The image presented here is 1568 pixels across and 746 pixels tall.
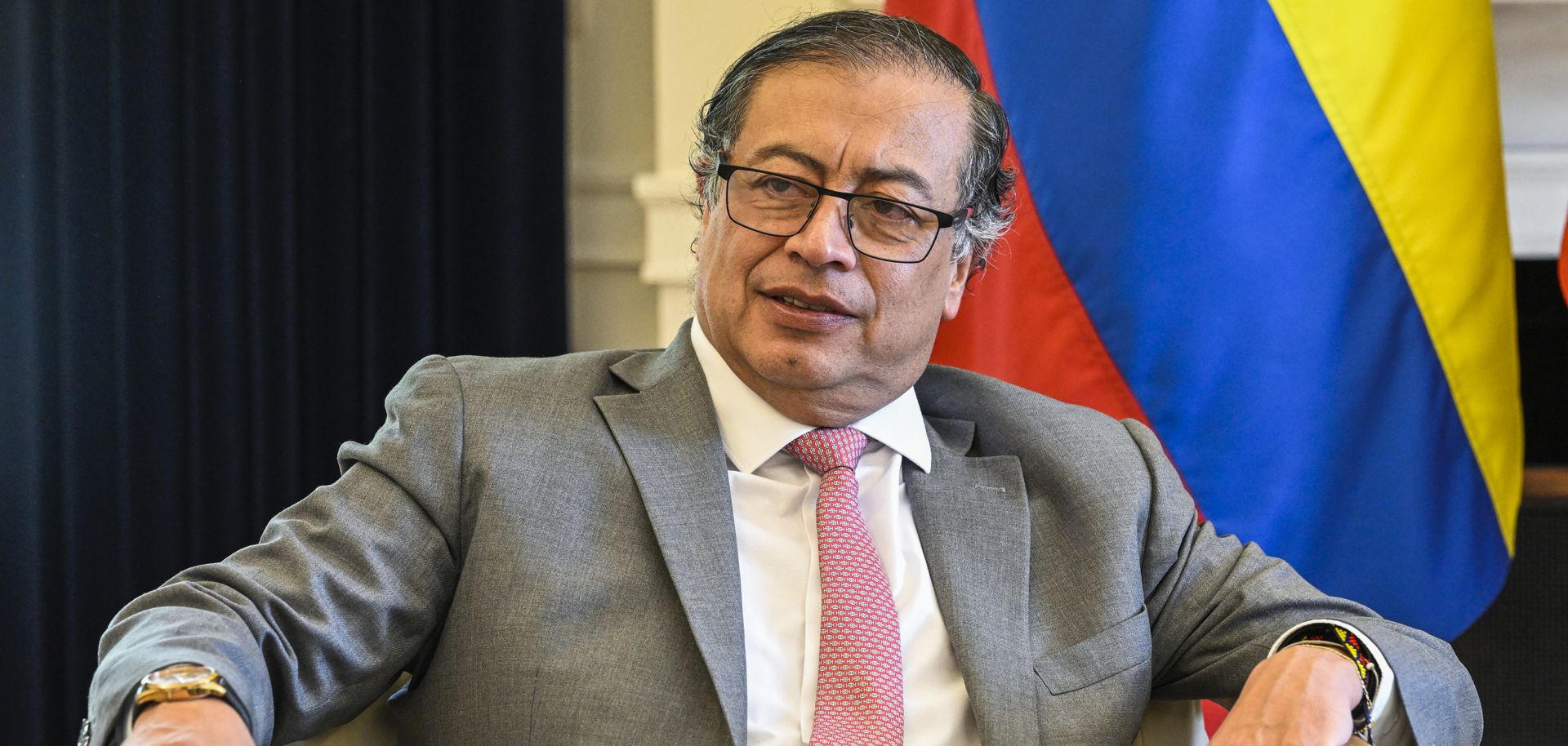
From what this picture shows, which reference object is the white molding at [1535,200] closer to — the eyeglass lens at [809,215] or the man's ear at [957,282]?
the man's ear at [957,282]

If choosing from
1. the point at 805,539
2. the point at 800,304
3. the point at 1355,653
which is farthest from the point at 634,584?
the point at 1355,653

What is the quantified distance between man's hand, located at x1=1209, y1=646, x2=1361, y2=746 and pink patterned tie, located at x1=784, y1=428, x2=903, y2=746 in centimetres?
33

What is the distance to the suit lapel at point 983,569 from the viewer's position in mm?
1449

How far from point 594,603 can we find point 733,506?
23 centimetres

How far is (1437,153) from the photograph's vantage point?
1.97m

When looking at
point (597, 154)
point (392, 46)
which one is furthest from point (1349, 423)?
point (392, 46)

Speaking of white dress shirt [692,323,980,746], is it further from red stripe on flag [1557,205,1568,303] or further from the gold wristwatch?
red stripe on flag [1557,205,1568,303]

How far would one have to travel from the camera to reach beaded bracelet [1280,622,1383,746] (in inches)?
52.8

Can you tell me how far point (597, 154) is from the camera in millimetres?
2438

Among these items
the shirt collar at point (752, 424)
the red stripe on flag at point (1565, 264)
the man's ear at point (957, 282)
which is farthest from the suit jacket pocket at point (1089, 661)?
the red stripe on flag at point (1565, 264)

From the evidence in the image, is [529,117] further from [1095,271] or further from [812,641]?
[812,641]

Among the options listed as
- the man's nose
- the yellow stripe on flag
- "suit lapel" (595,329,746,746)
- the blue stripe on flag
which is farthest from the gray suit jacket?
the yellow stripe on flag

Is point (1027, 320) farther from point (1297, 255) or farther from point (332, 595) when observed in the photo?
point (332, 595)

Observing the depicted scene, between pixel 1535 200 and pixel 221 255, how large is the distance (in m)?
2.18
